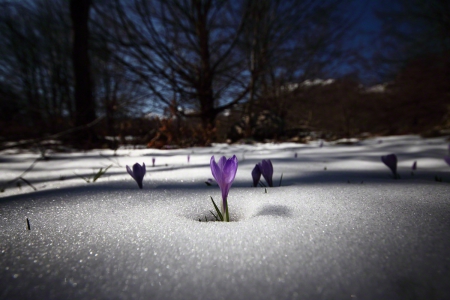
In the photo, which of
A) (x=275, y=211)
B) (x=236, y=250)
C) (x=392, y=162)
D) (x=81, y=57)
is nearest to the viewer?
(x=236, y=250)

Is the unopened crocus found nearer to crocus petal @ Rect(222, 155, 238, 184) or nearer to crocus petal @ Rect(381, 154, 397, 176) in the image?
crocus petal @ Rect(222, 155, 238, 184)

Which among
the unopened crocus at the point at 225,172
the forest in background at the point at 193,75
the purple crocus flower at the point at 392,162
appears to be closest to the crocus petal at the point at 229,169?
the unopened crocus at the point at 225,172

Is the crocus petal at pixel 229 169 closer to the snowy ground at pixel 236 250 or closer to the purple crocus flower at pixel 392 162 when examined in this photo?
the snowy ground at pixel 236 250

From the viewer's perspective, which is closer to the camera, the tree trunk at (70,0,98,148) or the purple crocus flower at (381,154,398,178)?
the purple crocus flower at (381,154,398,178)

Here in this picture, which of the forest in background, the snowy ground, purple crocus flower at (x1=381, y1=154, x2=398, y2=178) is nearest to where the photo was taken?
the snowy ground

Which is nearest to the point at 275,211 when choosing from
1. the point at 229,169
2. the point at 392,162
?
the point at 229,169

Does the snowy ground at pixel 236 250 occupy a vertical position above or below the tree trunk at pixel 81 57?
below

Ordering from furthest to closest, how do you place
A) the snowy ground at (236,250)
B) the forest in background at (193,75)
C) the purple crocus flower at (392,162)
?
the forest in background at (193,75) < the purple crocus flower at (392,162) < the snowy ground at (236,250)

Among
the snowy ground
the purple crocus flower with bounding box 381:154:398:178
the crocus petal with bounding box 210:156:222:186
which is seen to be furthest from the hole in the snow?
the purple crocus flower with bounding box 381:154:398:178

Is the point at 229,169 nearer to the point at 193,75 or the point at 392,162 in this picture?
the point at 392,162

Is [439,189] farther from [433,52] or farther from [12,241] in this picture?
[433,52]

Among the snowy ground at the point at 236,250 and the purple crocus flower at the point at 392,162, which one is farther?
the purple crocus flower at the point at 392,162
